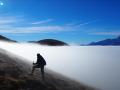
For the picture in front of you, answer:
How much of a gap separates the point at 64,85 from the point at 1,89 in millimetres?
16478

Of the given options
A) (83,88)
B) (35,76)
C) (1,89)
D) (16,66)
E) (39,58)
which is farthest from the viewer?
(83,88)

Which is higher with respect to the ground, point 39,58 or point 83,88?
point 39,58

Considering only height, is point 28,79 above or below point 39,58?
below

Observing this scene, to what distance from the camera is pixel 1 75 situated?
178ft

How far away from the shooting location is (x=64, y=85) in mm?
61875

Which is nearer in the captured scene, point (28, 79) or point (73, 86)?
point (28, 79)

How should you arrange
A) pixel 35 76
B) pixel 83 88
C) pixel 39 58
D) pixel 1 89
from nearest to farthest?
pixel 1 89
pixel 39 58
pixel 35 76
pixel 83 88

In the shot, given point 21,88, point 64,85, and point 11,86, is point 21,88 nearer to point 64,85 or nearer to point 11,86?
point 11,86

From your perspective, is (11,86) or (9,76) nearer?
(11,86)

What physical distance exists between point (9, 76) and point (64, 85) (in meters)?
11.6

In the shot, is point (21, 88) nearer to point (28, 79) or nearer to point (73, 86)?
point (28, 79)

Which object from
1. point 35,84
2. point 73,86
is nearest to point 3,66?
point 35,84

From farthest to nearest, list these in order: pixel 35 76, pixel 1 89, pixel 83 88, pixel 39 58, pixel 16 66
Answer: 1. pixel 83 88
2. pixel 16 66
3. pixel 35 76
4. pixel 39 58
5. pixel 1 89

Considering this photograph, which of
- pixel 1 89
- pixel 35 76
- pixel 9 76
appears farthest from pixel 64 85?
pixel 1 89
